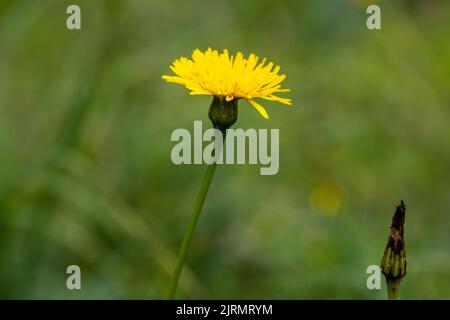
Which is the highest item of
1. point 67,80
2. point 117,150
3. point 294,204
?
point 67,80

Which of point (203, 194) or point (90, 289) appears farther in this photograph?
point (90, 289)

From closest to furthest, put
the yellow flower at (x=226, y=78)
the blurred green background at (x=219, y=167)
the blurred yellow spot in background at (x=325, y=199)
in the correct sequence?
the yellow flower at (x=226, y=78)
the blurred green background at (x=219, y=167)
the blurred yellow spot in background at (x=325, y=199)

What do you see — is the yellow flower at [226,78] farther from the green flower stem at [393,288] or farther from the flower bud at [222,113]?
the green flower stem at [393,288]

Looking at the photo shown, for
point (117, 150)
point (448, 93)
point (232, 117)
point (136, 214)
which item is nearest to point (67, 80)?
point (117, 150)

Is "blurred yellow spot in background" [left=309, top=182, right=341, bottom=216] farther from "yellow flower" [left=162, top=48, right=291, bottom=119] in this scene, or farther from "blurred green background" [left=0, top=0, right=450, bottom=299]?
"yellow flower" [left=162, top=48, right=291, bottom=119]

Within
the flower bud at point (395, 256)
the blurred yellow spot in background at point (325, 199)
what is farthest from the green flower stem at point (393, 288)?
the blurred yellow spot in background at point (325, 199)

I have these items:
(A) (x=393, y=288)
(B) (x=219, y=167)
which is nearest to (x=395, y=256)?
(A) (x=393, y=288)

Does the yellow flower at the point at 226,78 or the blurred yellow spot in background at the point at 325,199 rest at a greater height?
the blurred yellow spot in background at the point at 325,199

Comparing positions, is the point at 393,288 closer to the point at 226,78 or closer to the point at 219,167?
the point at 226,78
